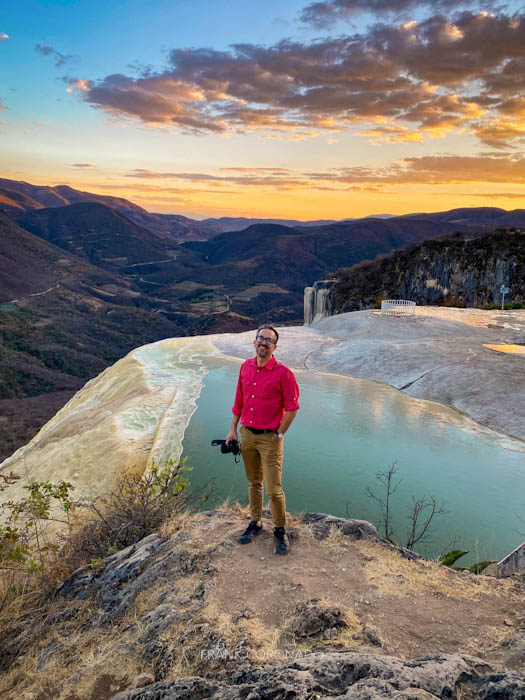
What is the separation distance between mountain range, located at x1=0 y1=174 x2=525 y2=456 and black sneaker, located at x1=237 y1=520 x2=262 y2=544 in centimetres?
2270

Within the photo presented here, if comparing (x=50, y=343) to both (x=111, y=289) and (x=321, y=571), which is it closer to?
(x=111, y=289)

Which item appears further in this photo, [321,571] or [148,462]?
[148,462]

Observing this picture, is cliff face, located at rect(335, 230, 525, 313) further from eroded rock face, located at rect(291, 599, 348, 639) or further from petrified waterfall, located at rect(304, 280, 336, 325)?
eroded rock face, located at rect(291, 599, 348, 639)

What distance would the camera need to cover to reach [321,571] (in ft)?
12.4

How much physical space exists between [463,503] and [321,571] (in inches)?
120

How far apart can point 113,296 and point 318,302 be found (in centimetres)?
8927

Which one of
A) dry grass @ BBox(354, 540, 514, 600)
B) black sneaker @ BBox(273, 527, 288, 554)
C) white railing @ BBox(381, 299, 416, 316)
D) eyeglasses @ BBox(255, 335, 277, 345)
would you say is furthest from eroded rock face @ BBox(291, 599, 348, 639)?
white railing @ BBox(381, 299, 416, 316)

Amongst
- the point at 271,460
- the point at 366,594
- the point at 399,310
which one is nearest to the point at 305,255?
the point at 399,310

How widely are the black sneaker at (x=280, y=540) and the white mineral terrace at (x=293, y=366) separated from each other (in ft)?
9.60

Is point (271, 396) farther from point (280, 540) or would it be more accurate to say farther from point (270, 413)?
point (280, 540)

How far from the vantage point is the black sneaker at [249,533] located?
13.6 feet

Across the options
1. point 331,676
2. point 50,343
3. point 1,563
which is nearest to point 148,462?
point 1,563

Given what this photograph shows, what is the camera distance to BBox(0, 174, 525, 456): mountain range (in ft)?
190

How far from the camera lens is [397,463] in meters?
7.11
